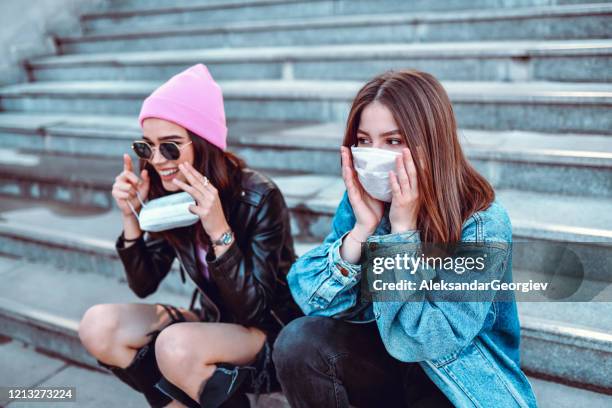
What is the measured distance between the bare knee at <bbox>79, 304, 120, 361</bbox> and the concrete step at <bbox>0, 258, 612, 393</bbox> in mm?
562

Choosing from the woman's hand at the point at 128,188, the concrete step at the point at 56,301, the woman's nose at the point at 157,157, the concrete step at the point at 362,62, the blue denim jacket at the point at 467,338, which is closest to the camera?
the blue denim jacket at the point at 467,338

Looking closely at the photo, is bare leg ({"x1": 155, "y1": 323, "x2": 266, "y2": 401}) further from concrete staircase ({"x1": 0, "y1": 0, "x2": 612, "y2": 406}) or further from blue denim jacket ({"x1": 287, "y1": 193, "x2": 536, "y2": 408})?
concrete staircase ({"x1": 0, "y1": 0, "x2": 612, "y2": 406})

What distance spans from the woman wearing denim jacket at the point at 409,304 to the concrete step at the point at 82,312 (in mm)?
402

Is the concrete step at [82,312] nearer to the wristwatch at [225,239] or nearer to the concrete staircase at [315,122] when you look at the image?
the concrete staircase at [315,122]

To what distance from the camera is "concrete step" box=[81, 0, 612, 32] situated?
365 cm

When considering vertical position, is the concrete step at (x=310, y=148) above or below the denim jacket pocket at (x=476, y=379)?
above

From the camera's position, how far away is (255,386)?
1.67m

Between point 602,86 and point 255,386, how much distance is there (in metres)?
2.22

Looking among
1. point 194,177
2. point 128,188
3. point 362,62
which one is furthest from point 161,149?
point 362,62

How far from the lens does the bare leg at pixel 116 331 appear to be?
1691 mm

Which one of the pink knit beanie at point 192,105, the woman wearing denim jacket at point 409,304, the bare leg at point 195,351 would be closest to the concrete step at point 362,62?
the pink knit beanie at point 192,105

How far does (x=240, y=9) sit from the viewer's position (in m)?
4.44

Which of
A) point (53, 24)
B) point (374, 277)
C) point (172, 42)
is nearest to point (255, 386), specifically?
point (374, 277)

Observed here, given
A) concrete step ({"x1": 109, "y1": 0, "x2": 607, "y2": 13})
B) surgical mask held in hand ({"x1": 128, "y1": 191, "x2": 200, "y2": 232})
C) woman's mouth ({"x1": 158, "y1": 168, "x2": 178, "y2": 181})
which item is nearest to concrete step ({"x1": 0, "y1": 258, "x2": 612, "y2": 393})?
surgical mask held in hand ({"x1": 128, "y1": 191, "x2": 200, "y2": 232})
